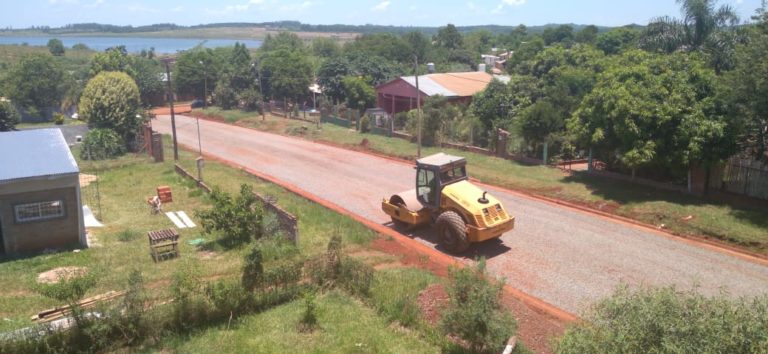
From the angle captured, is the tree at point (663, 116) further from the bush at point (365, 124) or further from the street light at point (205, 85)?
the street light at point (205, 85)

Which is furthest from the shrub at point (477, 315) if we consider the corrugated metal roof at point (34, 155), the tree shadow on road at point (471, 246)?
the corrugated metal roof at point (34, 155)

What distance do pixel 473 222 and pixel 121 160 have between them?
2658cm

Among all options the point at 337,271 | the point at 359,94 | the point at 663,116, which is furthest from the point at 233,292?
the point at 359,94

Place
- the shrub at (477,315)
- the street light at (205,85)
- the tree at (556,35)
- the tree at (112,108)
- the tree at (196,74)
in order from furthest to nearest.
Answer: the tree at (556,35)
the tree at (196,74)
the street light at (205,85)
the tree at (112,108)
the shrub at (477,315)

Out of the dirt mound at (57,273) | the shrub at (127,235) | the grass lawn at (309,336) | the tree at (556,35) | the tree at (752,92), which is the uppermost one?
the tree at (556,35)

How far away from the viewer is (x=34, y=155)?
19.3m

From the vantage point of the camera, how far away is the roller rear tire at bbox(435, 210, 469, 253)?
15.8 metres

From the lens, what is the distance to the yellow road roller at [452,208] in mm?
15703

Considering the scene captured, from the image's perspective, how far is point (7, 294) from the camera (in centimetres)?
1368

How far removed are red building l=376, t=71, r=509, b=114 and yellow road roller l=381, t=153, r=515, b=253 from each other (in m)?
26.3

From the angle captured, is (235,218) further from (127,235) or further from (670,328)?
(670,328)

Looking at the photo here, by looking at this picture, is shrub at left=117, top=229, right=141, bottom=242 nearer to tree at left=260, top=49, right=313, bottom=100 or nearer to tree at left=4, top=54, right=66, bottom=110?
tree at left=260, top=49, right=313, bottom=100

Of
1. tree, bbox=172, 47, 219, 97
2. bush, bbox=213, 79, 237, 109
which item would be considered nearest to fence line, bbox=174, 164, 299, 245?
bush, bbox=213, 79, 237, 109

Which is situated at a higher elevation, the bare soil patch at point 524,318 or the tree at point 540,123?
the tree at point 540,123
